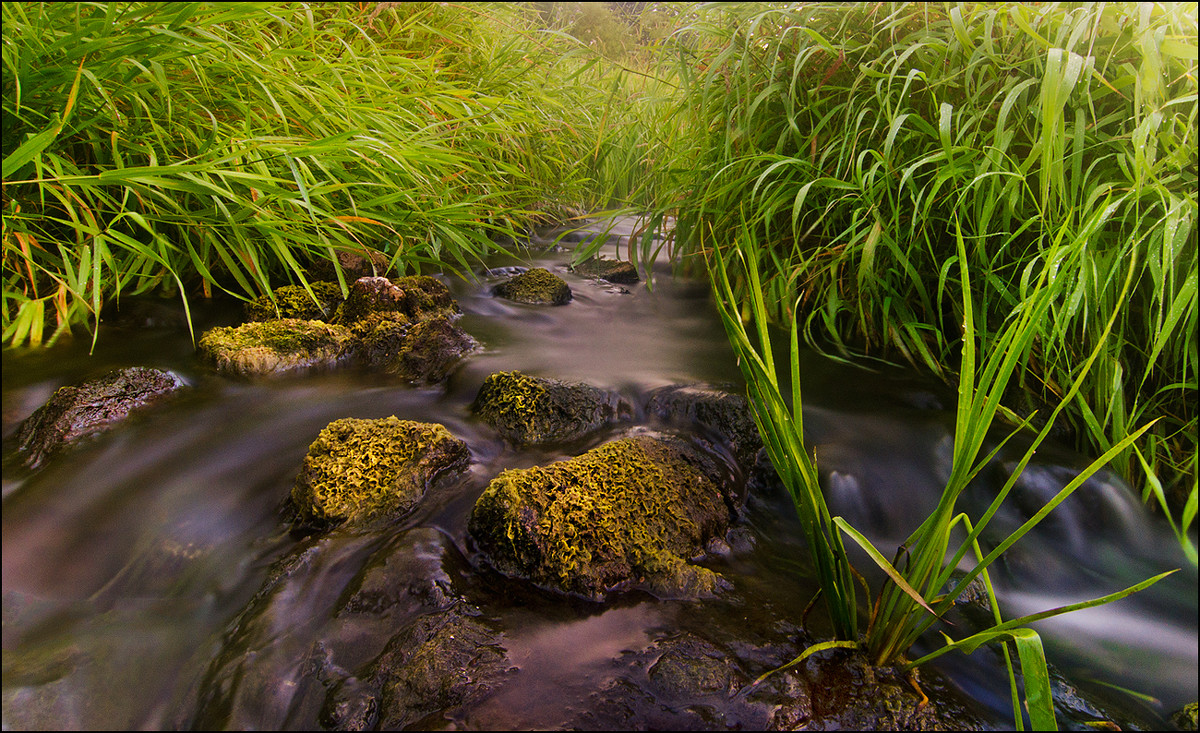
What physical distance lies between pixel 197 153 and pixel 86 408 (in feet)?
3.85

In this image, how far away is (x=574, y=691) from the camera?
1.24 metres

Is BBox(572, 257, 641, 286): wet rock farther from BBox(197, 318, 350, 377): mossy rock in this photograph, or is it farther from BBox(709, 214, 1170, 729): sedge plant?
BBox(709, 214, 1170, 729): sedge plant

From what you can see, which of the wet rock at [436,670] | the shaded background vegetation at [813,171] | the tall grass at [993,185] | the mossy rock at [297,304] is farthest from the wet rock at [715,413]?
the mossy rock at [297,304]

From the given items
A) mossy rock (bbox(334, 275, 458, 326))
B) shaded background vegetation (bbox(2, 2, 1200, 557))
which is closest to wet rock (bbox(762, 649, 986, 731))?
shaded background vegetation (bbox(2, 2, 1200, 557))

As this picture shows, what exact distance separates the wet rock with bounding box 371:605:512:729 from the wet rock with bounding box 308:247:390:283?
6.67 ft

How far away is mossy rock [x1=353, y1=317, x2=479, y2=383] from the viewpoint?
7.85ft

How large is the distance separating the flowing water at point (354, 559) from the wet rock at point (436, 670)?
3cm

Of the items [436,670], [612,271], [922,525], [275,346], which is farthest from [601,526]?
[612,271]

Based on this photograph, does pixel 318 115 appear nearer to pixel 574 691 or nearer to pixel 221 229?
pixel 221 229

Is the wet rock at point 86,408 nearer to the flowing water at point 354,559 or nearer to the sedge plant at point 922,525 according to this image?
the flowing water at point 354,559

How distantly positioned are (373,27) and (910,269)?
3.53 m

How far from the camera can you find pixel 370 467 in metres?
1.71

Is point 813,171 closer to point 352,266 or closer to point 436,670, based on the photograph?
point 352,266

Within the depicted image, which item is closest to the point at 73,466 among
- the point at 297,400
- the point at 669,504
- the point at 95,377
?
the point at 95,377
